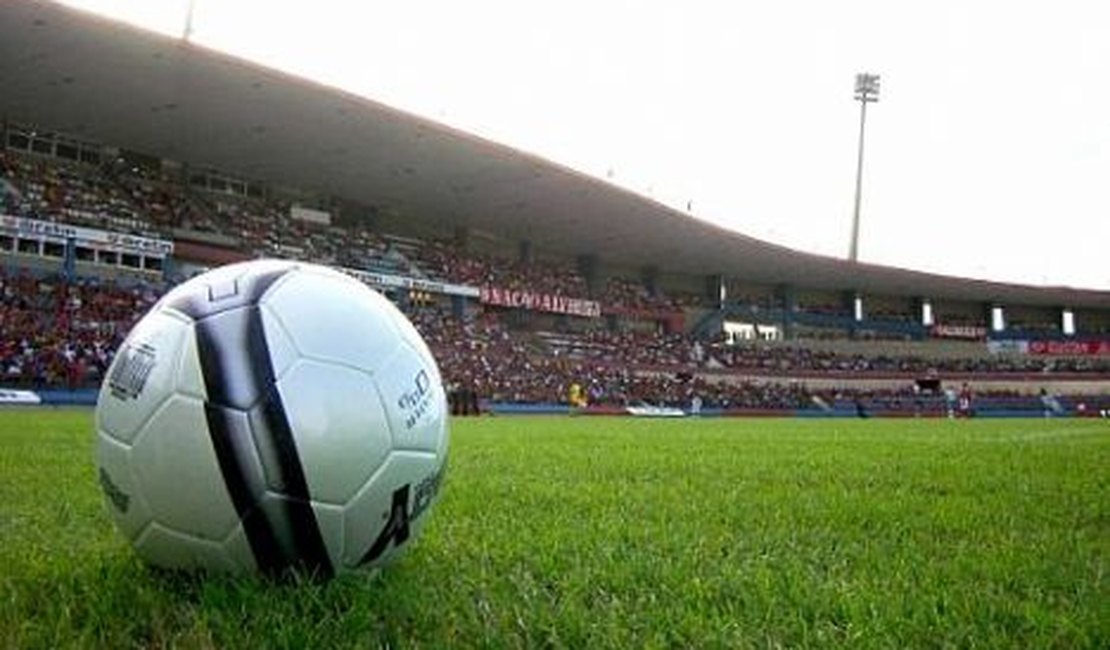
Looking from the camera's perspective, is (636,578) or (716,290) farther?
(716,290)

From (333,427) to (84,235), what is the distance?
33446 mm

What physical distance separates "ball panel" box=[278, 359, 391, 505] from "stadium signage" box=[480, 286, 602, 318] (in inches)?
1787

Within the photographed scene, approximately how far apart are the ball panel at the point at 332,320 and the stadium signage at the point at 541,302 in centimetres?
4511

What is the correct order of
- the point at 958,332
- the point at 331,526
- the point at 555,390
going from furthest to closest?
the point at 958,332 < the point at 555,390 < the point at 331,526

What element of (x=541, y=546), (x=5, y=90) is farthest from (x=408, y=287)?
(x=541, y=546)

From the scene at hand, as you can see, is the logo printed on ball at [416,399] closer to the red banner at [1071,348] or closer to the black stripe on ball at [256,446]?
the black stripe on ball at [256,446]

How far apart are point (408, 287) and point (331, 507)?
41.7 metres

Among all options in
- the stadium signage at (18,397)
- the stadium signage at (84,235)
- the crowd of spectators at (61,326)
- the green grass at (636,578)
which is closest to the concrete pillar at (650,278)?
the stadium signage at (84,235)

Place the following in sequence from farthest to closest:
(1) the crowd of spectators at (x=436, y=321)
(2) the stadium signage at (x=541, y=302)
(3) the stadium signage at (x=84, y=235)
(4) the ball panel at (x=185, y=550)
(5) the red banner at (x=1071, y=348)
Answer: (5) the red banner at (x=1071, y=348), (2) the stadium signage at (x=541, y=302), (3) the stadium signage at (x=84, y=235), (1) the crowd of spectators at (x=436, y=321), (4) the ball panel at (x=185, y=550)

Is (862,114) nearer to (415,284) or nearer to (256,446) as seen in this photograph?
(415,284)

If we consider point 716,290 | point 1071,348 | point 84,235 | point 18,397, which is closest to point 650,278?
point 716,290

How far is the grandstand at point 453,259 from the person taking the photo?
31.0 metres

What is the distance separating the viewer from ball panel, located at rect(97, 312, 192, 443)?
275 centimetres

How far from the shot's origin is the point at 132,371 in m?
2.86
